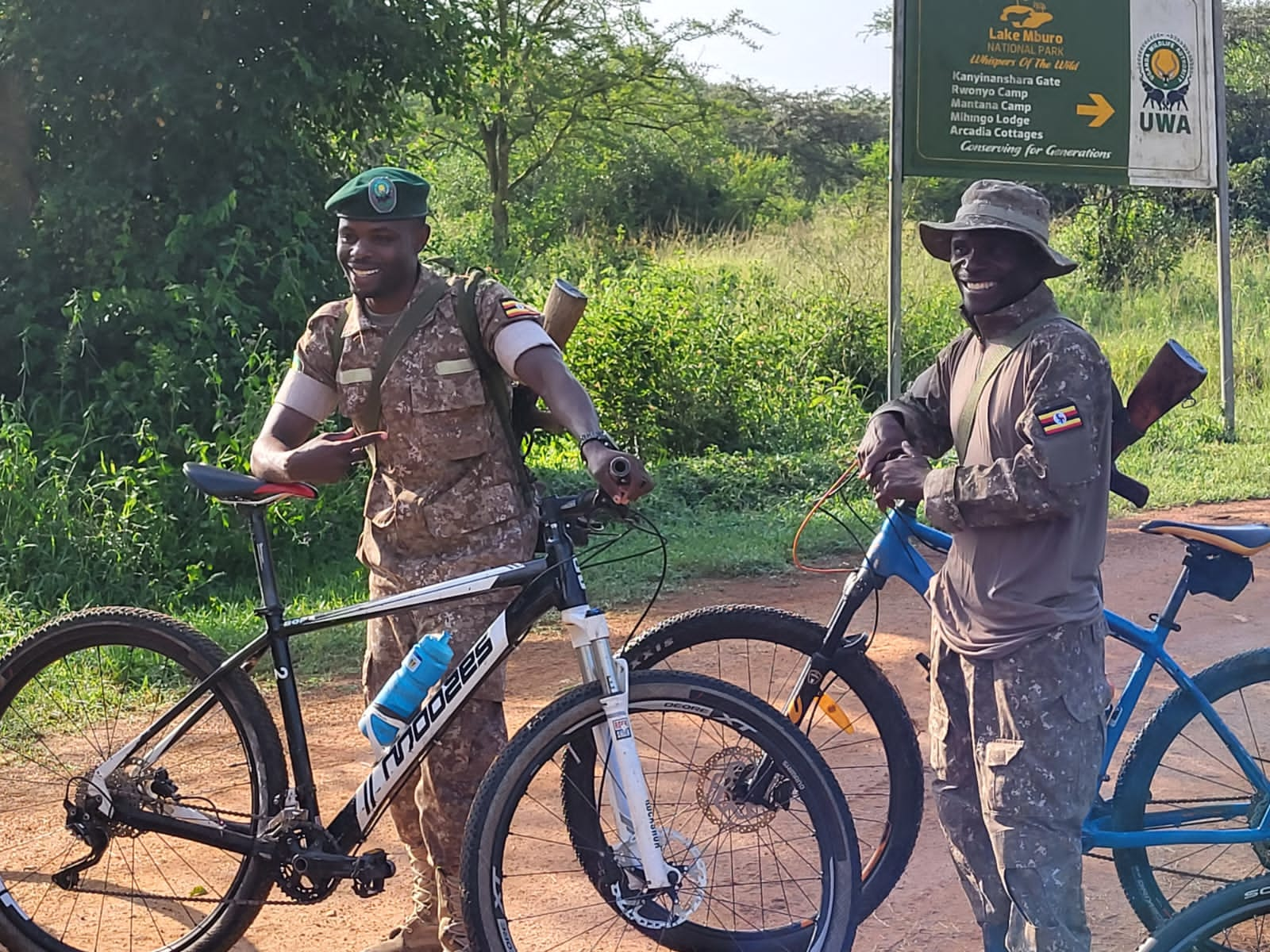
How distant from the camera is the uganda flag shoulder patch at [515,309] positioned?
2.97 m

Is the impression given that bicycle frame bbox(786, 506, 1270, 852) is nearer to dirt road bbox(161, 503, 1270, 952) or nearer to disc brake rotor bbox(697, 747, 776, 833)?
disc brake rotor bbox(697, 747, 776, 833)

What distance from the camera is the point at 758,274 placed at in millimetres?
13039

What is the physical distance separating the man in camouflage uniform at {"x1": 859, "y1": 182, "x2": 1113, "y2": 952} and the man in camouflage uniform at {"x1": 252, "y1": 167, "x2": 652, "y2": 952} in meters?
0.95

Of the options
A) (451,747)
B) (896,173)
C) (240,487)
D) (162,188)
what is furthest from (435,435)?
(896,173)

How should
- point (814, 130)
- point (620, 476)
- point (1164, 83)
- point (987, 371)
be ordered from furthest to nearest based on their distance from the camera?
1. point (814, 130)
2. point (1164, 83)
3. point (987, 371)
4. point (620, 476)

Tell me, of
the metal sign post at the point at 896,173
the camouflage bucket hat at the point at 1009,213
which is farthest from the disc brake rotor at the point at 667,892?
the metal sign post at the point at 896,173

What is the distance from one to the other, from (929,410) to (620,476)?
89 cm

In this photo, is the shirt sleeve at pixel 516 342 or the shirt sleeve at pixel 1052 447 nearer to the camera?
the shirt sleeve at pixel 1052 447

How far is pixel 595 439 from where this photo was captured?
2.76m

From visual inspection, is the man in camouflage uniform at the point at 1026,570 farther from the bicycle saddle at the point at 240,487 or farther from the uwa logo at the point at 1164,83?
the uwa logo at the point at 1164,83

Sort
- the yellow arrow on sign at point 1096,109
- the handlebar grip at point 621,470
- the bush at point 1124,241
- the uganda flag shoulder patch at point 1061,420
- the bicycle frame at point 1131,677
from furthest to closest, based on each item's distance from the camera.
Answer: the bush at point 1124,241 → the yellow arrow on sign at point 1096,109 → the bicycle frame at point 1131,677 → the handlebar grip at point 621,470 → the uganda flag shoulder patch at point 1061,420

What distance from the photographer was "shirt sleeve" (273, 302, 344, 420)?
318cm

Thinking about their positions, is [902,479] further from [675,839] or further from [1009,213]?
[675,839]

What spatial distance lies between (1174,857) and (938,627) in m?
1.12
